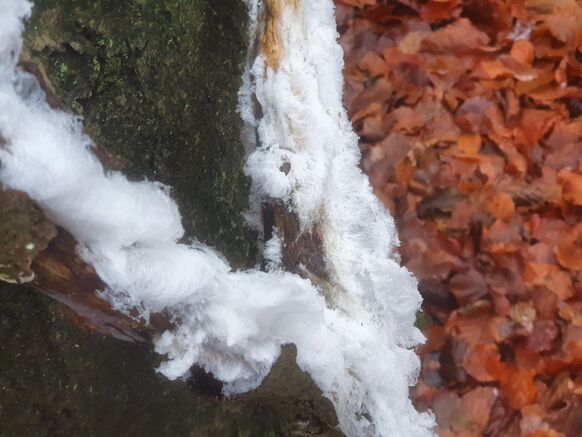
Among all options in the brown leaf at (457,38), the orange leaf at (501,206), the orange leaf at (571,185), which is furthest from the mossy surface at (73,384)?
the brown leaf at (457,38)

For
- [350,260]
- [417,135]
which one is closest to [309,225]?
[350,260]

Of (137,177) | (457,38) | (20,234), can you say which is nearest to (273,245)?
(137,177)

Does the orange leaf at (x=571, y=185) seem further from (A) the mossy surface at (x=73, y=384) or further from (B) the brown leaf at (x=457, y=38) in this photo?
(A) the mossy surface at (x=73, y=384)

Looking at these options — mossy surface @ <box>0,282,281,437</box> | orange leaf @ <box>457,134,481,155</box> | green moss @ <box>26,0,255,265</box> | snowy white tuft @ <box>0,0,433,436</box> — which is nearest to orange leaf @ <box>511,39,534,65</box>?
orange leaf @ <box>457,134,481,155</box>

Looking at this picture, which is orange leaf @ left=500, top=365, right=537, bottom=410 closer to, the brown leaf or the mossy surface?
the brown leaf

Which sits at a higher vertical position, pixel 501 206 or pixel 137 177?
pixel 137 177

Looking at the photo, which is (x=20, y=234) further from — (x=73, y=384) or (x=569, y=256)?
(x=569, y=256)
